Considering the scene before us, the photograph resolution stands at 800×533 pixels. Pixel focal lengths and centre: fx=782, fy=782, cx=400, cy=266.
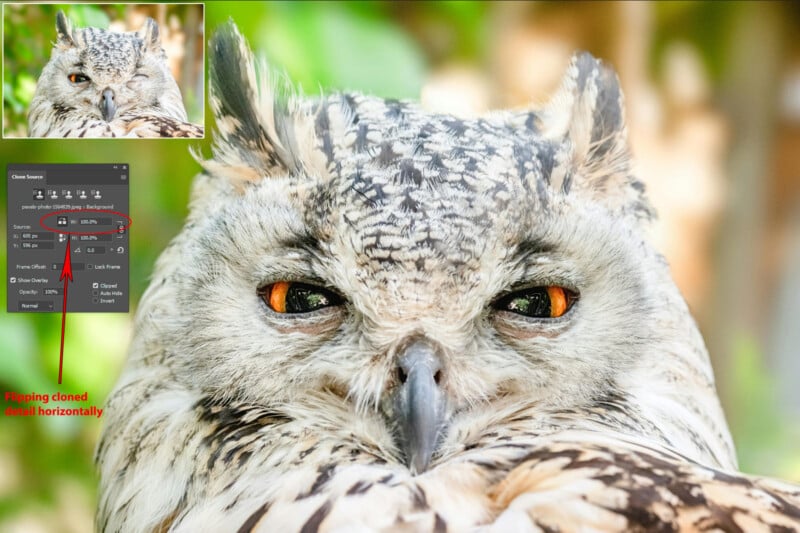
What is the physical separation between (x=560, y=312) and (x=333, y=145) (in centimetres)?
30

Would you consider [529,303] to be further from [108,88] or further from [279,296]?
[108,88]

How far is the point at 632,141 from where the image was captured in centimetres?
159

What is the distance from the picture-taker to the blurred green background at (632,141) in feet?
4.36

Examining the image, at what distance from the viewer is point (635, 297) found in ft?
2.80

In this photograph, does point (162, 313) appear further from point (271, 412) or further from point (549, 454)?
point (549, 454)

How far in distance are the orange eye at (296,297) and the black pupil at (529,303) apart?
0.17 m

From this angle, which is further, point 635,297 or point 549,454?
point 635,297

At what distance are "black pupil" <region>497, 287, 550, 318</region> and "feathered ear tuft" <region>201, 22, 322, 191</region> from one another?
28 cm

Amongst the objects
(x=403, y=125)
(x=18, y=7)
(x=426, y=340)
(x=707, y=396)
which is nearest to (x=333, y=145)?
(x=403, y=125)

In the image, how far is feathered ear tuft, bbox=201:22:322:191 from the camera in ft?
2.89

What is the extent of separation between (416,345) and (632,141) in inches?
41.0

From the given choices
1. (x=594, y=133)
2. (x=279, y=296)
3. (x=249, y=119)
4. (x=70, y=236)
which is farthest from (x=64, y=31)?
(x=594, y=133)

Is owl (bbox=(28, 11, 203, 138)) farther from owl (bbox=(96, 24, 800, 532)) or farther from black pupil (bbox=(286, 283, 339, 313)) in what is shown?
black pupil (bbox=(286, 283, 339, 313))

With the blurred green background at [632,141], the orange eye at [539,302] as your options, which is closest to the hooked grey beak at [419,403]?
the orange eye at [539,302]
